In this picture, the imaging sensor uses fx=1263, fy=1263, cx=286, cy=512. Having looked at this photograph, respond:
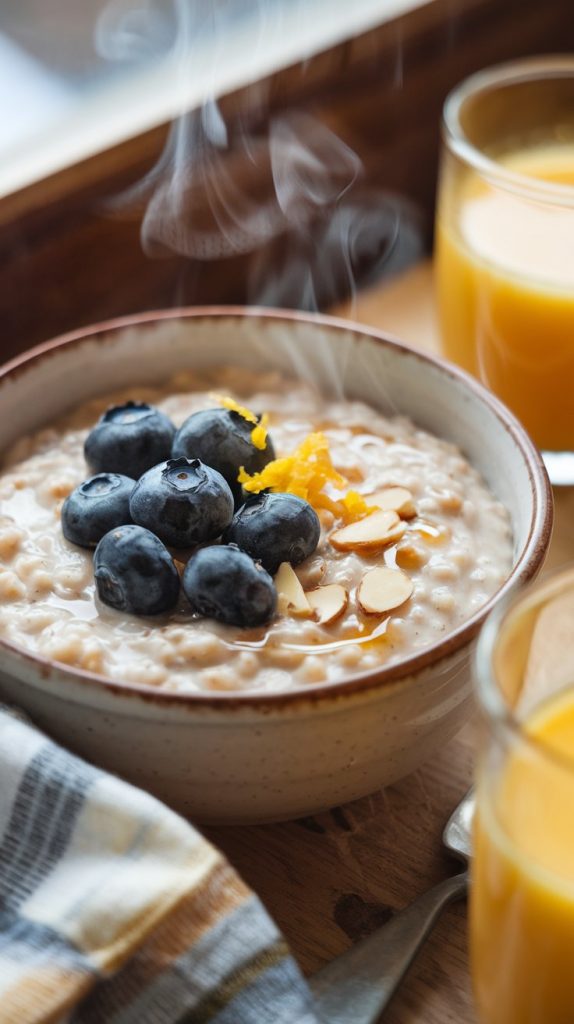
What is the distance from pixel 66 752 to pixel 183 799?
0.41 ft

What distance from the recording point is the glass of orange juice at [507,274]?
5.28 feet

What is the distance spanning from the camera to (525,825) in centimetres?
86

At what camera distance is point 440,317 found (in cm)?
180

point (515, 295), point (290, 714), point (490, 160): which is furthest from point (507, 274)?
point (290, 714)

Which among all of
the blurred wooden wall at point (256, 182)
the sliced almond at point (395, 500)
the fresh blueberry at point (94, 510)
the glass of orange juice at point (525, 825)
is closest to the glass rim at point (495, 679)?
the glass of orange juice at point (525, 825)

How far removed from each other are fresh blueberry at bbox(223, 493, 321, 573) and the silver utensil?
0.34 m

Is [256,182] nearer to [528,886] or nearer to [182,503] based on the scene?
[182,503]

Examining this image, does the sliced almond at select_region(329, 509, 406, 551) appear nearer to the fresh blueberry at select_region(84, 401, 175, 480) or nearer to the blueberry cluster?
the blueberry cluster

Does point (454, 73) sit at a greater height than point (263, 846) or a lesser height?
greater

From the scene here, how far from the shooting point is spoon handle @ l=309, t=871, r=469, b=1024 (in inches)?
40.1

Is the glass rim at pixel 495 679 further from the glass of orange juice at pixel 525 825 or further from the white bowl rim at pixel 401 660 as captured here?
the white bowl rim at pixel 401 660

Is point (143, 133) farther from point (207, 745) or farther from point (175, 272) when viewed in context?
point (207, 745)

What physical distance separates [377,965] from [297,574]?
38cm

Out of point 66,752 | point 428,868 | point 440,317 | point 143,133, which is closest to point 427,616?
point 428,868
